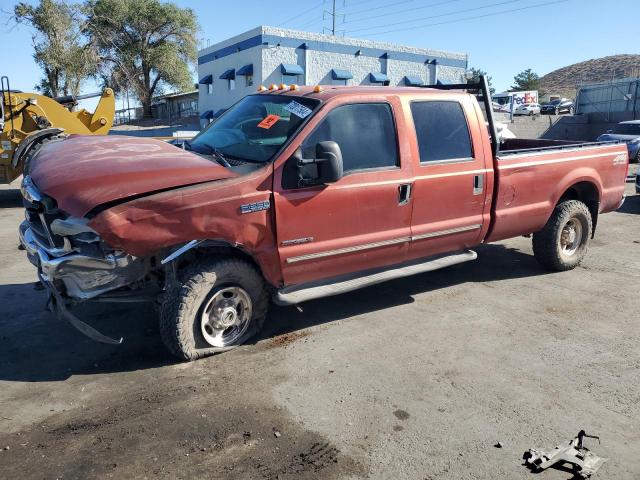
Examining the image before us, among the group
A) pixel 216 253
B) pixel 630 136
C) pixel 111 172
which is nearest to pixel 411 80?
pixel 630 136

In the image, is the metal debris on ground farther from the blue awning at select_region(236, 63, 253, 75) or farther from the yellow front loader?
the blue awning at select_region(236, 63, 253, 75)

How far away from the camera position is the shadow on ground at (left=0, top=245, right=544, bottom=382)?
4.02m

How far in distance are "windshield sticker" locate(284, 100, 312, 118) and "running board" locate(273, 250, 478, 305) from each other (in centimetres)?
138

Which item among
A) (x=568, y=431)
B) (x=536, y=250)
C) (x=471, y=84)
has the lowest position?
(x=568, y=431)

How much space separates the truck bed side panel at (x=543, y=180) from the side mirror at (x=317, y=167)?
2124mm

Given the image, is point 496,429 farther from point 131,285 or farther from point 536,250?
point 536,250

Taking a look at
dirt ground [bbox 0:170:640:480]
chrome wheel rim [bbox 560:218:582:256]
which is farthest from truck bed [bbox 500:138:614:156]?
dirt ground [bbox 0:170:640:480]

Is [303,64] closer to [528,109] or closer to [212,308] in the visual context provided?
[528,109]

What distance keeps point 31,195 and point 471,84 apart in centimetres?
437

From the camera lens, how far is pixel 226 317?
4.15 metres

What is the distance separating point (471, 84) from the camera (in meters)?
5.77

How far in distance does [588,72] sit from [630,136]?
110 meters

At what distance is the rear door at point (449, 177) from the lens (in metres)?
4.87

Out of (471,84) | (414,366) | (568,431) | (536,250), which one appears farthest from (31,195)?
(536,250)
